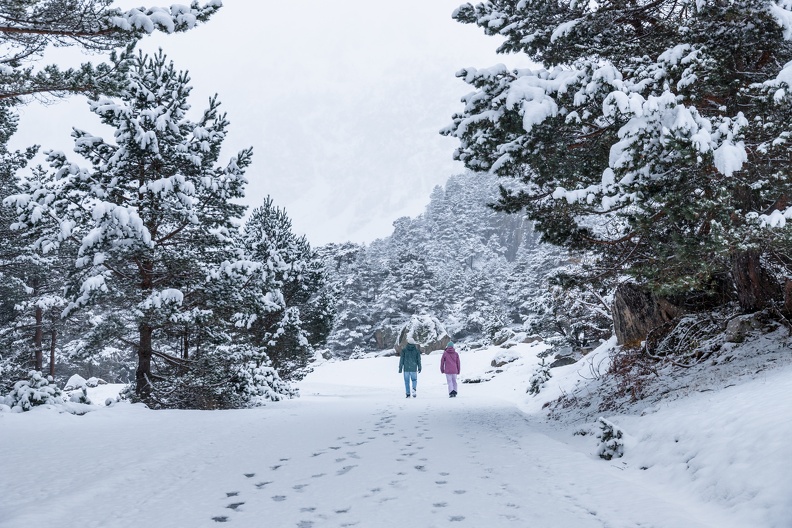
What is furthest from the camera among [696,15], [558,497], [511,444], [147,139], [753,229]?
[147,139]

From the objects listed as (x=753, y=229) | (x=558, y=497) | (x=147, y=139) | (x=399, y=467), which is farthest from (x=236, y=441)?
(x=147, y=139)

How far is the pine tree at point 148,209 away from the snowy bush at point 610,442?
8280mm

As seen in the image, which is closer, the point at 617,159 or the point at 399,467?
the point at 399,467

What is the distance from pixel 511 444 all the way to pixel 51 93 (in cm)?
855

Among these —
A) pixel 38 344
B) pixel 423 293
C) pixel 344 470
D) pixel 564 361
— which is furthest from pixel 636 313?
pixel 423 293

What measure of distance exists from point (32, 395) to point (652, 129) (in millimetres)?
10118

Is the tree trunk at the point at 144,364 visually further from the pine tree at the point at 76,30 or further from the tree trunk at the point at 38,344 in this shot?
the tree trunk at the point at 38,344

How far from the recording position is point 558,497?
12.5ft

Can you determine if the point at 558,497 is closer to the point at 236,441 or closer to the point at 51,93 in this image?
the point at 236,441

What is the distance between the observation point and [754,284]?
710 cm

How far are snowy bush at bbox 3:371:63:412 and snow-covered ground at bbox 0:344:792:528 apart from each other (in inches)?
31.5

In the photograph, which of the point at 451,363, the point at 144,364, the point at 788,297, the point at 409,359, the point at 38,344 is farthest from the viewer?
the point at 38,344

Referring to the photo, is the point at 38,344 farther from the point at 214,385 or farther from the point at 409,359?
the point at 409,359

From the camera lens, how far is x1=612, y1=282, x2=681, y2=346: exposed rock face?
929cm
